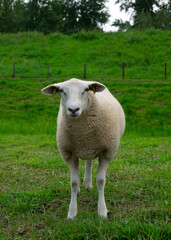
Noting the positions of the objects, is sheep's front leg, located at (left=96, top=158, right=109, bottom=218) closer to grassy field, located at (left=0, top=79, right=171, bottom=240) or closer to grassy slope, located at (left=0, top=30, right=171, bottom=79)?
grassy field, located at (left=0, top=79, right=171, bottom=240)

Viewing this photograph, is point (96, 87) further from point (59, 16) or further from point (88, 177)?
point (59, 16)

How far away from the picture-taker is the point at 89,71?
14.8 m

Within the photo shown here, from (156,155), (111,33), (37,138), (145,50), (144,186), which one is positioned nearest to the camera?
(144,186)

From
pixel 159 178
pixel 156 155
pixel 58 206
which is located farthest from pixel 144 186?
pixel 156 155

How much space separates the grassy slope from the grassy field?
5.78m

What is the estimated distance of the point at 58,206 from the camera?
3.37m

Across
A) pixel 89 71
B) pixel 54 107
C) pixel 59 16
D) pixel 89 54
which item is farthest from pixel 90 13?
pixel 54 107

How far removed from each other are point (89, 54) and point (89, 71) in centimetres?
289

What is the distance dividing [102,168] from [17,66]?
13892 mm

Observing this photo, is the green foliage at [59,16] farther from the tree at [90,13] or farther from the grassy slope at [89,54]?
the grassy slope at [89,54]

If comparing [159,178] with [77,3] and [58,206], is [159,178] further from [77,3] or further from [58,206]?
[77,3]

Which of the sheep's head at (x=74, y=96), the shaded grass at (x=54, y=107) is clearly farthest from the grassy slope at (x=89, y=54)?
the sheep's head at (x=74, y=96)

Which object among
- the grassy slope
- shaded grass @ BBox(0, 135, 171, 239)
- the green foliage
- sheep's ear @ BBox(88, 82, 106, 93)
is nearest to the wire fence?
the grassy slope

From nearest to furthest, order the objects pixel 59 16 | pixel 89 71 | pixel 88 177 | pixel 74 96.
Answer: pixel 74 96 < pixel 88 177 < pixel 89 71 < pixel 59 16
